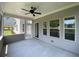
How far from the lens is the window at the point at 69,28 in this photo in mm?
5293

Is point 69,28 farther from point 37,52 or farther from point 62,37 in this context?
point 37,52

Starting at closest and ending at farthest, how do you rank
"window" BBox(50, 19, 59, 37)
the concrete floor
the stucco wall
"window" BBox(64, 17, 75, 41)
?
the concrete floor
the stucco wall
"window" BBox(64, 17, 75, 41)
"window" BBox(50, 19, 59, 37)

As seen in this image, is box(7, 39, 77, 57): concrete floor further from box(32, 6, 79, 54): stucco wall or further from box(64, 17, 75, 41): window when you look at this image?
box(64, 17, 75, 41): window

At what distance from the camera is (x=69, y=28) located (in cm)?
559

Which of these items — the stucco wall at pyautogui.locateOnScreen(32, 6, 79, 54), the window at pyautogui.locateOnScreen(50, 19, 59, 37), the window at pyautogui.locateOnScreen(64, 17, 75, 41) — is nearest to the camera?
the stucco wall at pyautogui.locateOnScreen(32, 6, 79, 54)

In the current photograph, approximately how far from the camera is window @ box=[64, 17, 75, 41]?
5293mm

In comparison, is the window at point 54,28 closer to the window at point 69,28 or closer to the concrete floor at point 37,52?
the window at point 69,28

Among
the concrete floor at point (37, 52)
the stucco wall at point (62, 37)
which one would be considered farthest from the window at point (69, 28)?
the concrete floor at point (37, 52)

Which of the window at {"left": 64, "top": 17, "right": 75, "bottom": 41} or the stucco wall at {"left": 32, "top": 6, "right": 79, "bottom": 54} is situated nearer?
the stucco wall at {"left": 32, "top": 6, "right": 79, "bottom": 54}

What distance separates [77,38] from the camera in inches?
196

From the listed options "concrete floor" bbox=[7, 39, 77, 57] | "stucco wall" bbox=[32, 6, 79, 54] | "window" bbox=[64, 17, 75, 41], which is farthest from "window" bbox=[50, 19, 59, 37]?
"concrete floor" bbox=[7, 39, 77, 57]

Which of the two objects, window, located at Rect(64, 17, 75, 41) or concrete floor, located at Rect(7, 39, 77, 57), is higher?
window, located at Rect(64, 17, 75, 41)

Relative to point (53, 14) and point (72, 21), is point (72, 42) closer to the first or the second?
point (72, 21)

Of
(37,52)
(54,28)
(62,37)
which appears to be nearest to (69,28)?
(62,37)
